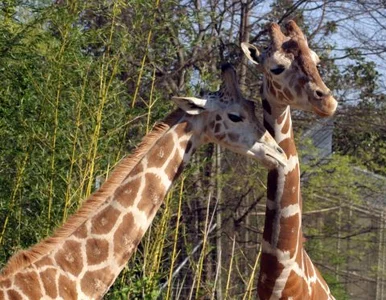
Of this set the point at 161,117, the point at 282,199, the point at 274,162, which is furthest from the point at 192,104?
the point at 161,117

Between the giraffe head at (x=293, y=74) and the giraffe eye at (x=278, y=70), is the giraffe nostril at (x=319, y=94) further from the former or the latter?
the giraffe eye at (x=278, y=70)

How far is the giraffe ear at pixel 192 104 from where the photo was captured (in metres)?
5.66

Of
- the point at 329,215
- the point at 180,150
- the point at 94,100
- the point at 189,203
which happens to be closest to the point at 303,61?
the point at 180,150

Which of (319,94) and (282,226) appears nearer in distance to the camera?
(319,94)

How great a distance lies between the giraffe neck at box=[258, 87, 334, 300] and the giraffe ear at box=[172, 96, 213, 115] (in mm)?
696

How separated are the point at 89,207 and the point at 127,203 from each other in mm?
195

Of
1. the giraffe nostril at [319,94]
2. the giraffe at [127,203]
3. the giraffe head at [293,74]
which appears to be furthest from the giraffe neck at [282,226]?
the giraffe nostril at [319,94]

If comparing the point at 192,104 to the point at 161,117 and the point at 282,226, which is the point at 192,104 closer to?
the point at 282,226

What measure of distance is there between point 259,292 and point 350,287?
12318 mm

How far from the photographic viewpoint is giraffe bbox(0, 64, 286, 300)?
16.6 ft

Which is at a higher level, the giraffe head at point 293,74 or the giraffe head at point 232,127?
the giraffe head at point 293,74

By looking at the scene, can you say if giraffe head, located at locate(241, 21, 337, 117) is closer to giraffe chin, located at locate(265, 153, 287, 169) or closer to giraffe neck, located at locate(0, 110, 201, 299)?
giraffe chin, located at locate(265, 153, 287, 169)

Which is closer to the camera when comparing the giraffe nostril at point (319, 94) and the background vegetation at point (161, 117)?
the giraffe nostril at point (319, 94)

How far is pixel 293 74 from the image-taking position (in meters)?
6.09
